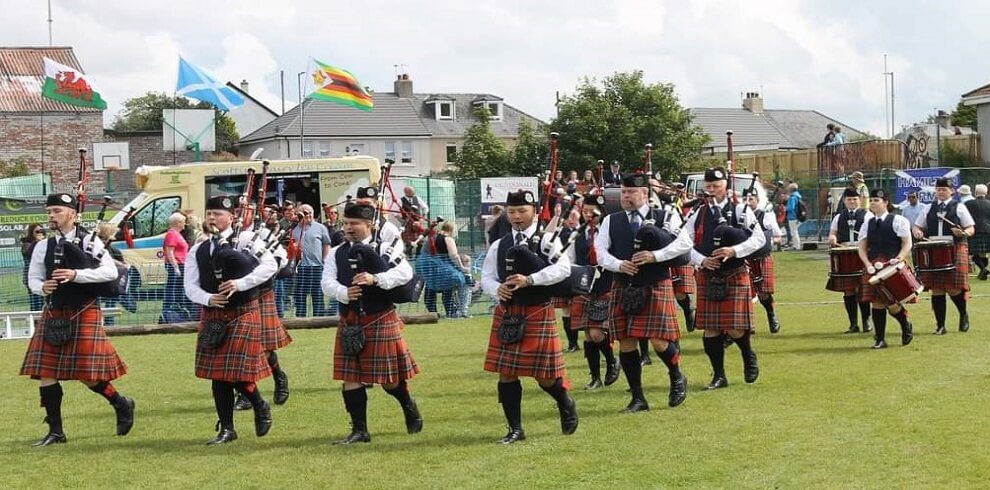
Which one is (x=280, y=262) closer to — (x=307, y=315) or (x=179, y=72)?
(x=307, y=315)

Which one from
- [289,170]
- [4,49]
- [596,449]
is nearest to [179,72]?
[289,170]

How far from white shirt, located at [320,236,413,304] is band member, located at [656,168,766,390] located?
2.55 metres

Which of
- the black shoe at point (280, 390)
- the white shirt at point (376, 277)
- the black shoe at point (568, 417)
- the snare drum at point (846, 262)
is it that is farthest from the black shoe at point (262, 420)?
the snare drum at point (846, 262)

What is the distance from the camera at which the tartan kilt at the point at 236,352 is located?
25.3 ft

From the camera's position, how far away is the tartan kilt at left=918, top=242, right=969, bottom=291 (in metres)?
12.4

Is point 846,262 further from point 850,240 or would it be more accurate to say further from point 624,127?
point 624,127

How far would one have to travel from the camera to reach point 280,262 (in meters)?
8.84

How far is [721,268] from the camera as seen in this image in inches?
366

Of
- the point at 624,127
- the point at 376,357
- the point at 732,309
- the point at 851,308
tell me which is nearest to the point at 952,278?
the point at 851,308

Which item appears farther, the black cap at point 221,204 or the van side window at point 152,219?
the van side window at point 152,219

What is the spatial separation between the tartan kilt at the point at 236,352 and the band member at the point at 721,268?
3.33 m

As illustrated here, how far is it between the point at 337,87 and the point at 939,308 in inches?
650

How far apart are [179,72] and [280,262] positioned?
18.9m

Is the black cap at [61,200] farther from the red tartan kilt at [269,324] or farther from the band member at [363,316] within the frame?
the band member at [363,316]
